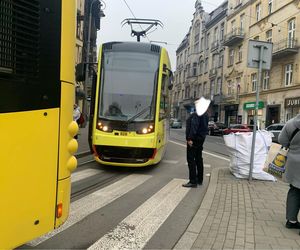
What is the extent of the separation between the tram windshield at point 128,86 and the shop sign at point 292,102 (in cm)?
2384

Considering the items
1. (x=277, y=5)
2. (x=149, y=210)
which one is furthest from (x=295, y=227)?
(x=277, y=5)

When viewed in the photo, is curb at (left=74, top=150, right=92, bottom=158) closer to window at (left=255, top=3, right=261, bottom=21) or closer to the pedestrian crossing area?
the pedestrian crossing area

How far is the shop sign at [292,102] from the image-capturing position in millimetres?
30688

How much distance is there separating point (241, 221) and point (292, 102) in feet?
92.8

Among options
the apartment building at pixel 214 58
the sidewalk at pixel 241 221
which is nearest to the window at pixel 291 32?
the apartment building at pixel 214 58

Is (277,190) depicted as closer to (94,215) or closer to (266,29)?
(94,215)

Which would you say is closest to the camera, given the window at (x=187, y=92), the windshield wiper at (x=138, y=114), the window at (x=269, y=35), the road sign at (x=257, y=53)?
the road sign at (x=257, y=53)

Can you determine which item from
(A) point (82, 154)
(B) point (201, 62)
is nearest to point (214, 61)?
(B) point (201, 62)

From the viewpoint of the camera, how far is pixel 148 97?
9680 mm

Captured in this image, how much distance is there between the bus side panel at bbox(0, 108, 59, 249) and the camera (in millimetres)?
2740

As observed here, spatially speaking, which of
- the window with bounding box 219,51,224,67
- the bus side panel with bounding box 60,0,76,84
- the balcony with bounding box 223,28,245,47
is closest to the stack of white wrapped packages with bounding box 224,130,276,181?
the bus side panel with bounding box 60,0,76,84

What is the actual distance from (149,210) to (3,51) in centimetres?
392

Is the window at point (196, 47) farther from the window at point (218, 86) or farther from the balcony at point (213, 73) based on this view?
the window at point (218, 86)

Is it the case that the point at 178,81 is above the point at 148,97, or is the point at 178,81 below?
above
